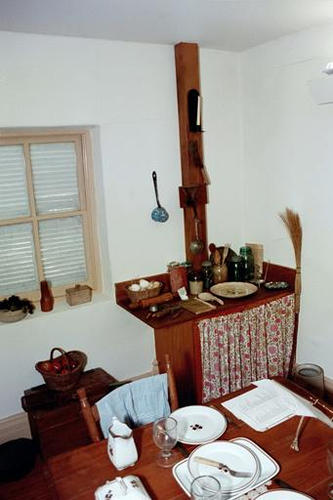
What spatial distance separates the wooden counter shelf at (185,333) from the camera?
9.04 feet

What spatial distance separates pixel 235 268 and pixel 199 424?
5.59 ft

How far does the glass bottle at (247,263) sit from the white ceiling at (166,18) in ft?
4.79

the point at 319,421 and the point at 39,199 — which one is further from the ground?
the point at 39,199

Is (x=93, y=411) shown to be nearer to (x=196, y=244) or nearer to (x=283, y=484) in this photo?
(x=283, y=484)

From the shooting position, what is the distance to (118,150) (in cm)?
296

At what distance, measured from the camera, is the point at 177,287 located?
319cm

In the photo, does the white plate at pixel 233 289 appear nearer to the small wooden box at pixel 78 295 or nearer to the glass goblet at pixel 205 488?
the small wooden box at pixel 78 295

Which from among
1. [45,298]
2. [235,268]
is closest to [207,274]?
[235,268]

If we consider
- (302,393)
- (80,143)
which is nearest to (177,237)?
(80,143)

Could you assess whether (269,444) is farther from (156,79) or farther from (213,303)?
(156,79)

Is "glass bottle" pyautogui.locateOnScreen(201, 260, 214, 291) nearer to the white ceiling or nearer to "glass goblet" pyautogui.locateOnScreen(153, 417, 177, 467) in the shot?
the white ceiling

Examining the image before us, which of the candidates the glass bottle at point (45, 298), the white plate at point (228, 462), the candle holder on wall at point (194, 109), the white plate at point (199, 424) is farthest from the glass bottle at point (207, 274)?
the white plate at point (228, 462)

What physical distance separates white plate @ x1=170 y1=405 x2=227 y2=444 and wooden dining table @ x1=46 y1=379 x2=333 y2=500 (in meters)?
0.03

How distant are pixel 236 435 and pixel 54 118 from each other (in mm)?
2034
